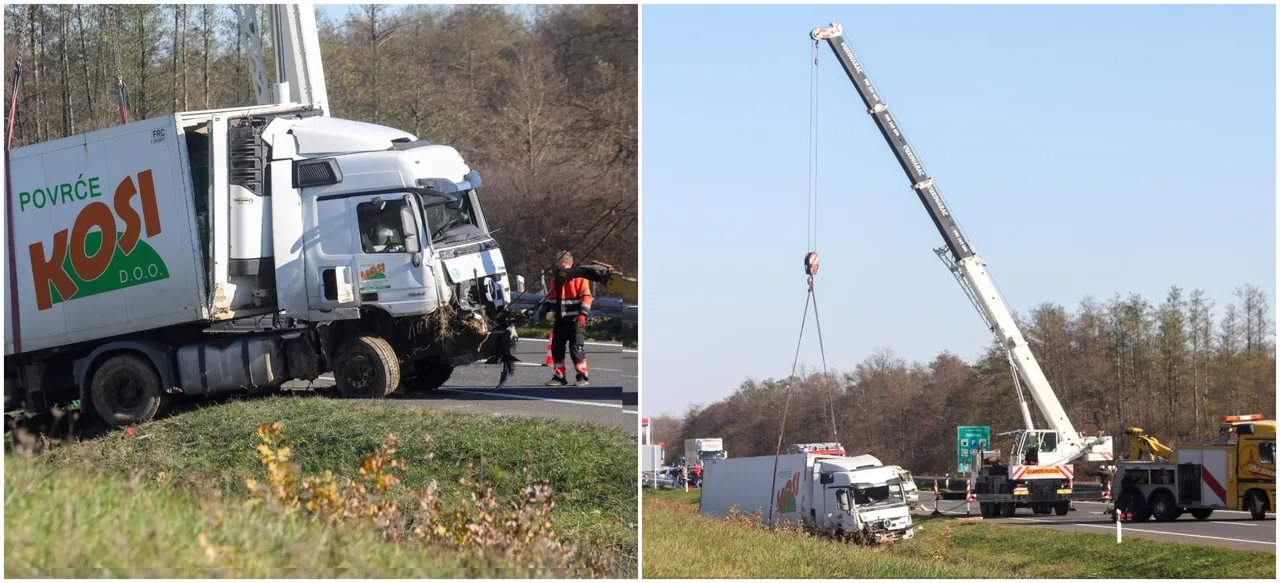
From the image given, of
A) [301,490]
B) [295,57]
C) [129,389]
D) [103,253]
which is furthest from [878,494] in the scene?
[301,490]

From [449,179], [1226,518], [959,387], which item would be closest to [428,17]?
[449,179]

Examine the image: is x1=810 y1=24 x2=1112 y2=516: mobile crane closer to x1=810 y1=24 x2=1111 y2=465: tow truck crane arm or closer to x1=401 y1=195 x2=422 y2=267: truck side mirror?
x1=810 y1=24 x2=1111 y2=465: tow truck crane arm

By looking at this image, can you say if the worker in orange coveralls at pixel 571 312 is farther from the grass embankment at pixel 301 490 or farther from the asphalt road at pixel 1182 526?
the asphalt road at pixel 1182 526

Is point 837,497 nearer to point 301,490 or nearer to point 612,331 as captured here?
point 612,331

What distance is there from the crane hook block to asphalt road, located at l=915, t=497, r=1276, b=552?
6938 millimetres

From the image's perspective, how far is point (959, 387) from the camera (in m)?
41.7

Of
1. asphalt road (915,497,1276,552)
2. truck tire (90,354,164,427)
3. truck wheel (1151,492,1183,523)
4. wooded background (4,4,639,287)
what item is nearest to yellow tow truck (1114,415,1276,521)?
truck wheel (1151,492,1183,523)

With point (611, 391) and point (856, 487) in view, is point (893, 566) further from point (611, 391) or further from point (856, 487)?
point (856, 487)

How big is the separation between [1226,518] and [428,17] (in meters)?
18.5

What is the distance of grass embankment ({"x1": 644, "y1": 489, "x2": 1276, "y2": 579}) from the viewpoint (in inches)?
477

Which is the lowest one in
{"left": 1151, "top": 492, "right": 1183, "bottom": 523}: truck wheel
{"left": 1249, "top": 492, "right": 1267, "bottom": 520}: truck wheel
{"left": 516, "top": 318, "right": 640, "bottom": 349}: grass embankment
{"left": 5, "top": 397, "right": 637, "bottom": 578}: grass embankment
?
{"left": 1151, "top": 492, "right": 1183, "bottom": 523}: truck wheel

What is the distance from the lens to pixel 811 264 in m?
19.1

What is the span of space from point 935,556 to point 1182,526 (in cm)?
635

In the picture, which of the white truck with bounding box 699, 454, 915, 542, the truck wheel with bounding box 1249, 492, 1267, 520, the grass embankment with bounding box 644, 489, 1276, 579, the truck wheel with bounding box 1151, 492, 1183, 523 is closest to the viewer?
the grass embankment with bounding box 644, 489, 1276, 579
